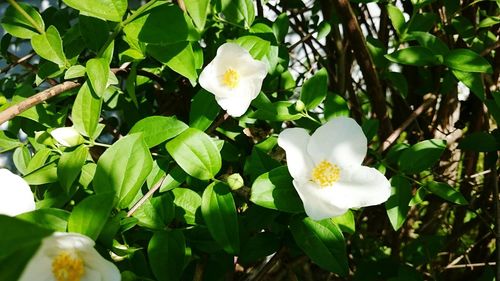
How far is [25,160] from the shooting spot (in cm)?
90

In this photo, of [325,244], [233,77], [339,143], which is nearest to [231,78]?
[233,77]

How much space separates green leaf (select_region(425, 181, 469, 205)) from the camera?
87cm

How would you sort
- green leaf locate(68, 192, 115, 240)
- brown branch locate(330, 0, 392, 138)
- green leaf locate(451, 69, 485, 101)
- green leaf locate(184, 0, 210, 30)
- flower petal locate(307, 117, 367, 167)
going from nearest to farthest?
1. green leaf locate(68, 192, 115, 240)
2. green leaf locate(184, 0, 210, 30)
3. flower petal locate(307, 117, 367, 167)
4. green leaf locate(451, 69, 485, 101)
5. brown branch locate(330, 0, 392, 138)

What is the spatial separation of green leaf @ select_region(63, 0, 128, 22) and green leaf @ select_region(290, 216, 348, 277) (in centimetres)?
41

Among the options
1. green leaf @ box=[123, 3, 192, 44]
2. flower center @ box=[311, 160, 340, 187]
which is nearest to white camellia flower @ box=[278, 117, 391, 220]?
flower center @ box=[311, 160, 340, 187]

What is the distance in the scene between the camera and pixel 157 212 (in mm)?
754

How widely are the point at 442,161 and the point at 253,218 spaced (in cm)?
76

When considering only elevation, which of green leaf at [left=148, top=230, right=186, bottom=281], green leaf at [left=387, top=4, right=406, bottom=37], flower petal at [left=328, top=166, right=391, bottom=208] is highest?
green leaf at [left=387, top=4, right=406, bottom=37]

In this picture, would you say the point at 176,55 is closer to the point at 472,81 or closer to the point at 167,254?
the point at 167,254

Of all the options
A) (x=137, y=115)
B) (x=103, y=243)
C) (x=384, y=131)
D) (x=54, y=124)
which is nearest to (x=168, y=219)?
(x=103, y=243)

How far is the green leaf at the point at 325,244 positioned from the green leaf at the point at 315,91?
22 cm

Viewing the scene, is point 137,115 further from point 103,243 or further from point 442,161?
point 442,161

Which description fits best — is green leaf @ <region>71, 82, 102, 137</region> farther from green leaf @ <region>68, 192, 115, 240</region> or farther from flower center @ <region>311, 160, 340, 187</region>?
flower center @ <region>311, 160, 340, 187</region>

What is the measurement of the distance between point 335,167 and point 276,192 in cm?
15
